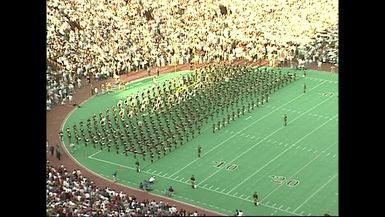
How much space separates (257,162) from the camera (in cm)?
2545

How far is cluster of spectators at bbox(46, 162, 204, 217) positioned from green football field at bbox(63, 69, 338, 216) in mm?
1463

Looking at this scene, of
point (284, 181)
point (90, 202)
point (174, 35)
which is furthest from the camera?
point (174, 35)

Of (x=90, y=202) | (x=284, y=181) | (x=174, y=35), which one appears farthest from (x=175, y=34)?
(x=90, y=202)

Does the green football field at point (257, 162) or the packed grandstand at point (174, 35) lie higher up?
the packed grandstand at point (174, 35)

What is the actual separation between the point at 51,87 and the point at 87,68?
11.0 ft

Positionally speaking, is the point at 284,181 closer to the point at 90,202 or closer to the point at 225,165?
the point at 225,165

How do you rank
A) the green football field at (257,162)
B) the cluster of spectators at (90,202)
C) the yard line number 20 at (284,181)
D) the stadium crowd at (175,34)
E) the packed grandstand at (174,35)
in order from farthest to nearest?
the stadium crowd at (175,34)
the packed grandstand at (174,35)
the yard line number 20 at (284,181)
the green football field at (257,162)
the cluster of spectators at (90,202)

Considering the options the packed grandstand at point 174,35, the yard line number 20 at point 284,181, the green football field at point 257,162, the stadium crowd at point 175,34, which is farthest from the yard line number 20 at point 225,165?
the stadium crowd at point 175,34

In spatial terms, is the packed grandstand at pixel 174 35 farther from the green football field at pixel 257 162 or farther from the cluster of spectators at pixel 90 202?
the cluster of spectators at pixel 90 202

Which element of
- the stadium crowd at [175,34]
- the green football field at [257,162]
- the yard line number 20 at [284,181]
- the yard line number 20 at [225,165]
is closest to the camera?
the green football field at [257,162]

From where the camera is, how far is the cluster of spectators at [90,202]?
66.1ft

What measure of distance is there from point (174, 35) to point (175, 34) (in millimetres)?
125
